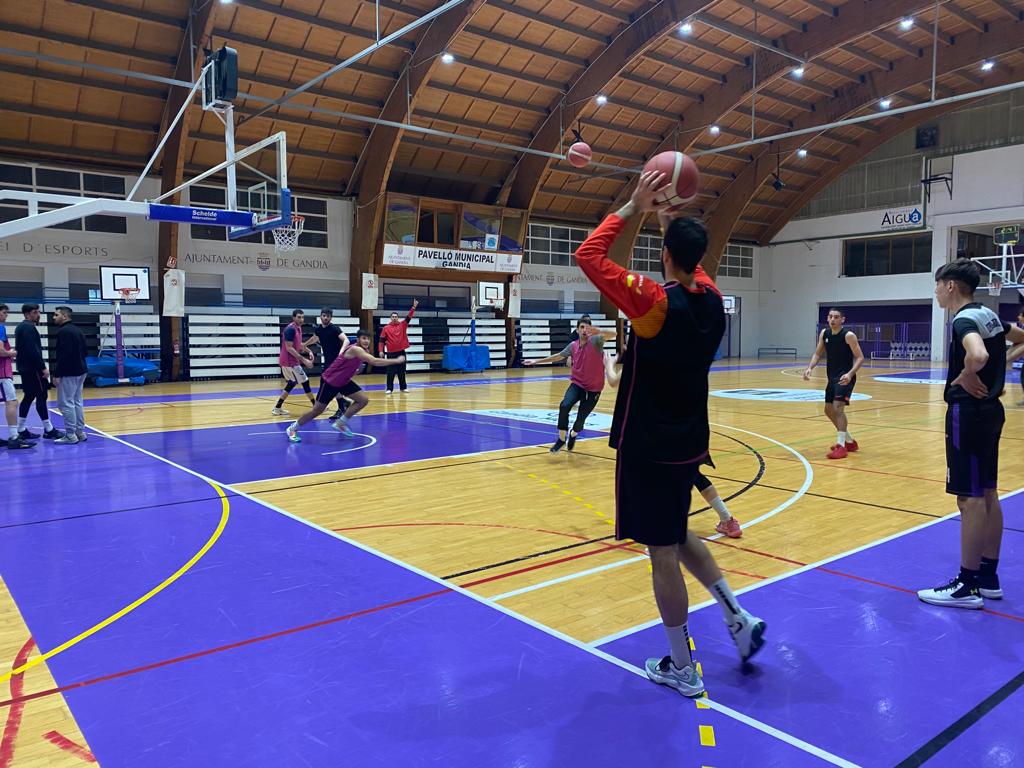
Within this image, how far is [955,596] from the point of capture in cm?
390

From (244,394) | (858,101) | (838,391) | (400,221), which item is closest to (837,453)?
(838,391)

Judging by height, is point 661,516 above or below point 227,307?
below

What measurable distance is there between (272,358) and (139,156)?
23.1ft

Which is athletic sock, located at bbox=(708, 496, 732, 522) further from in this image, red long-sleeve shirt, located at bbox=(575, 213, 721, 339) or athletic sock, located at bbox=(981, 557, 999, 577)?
red long-sleeve shirt, located at bbox=(575, 213, 721, 339)

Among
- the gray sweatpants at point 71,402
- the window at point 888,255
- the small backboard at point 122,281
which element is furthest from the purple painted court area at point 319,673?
the window at point 888,255

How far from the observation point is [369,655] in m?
3.33

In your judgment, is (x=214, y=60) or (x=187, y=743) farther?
(x=214, y=60)

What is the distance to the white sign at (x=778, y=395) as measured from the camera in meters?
15.9

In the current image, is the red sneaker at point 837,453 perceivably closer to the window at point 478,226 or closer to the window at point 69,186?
the window at point 478,226

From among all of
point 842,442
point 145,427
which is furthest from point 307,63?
point 842,442

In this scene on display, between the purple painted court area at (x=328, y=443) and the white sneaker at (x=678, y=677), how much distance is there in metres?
5.39

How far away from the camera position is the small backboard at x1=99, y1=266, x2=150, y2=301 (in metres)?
19.1

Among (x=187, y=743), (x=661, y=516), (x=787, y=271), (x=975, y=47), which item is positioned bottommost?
(x=187, y=743)

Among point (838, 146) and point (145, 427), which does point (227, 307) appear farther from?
point (838, 146)
